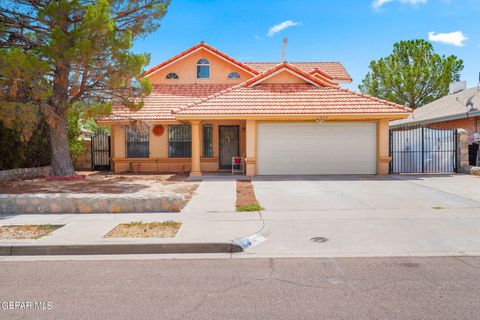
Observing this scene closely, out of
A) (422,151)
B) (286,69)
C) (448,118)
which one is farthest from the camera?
(448,118)

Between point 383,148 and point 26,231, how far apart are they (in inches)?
541

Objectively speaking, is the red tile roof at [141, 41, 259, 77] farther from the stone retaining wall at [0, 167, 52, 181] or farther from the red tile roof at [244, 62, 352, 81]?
the stone retaining wall at [0, 167, 52, 181]

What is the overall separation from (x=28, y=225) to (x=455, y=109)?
920 inches

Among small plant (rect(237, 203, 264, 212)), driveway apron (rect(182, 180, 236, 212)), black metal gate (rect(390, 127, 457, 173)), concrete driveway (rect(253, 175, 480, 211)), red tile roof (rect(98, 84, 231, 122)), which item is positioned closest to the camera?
small plant (rect(237, 203, 264, 212))

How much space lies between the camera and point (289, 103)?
16.5 metres

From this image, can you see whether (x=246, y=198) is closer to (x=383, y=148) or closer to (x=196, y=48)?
(x=383, y=148)

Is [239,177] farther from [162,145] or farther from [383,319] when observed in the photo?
[383,319]

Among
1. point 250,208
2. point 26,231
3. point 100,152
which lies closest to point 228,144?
point 100,152

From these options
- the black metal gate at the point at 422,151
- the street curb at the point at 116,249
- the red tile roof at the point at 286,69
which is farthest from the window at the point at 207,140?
the street curb at the point at 116,249

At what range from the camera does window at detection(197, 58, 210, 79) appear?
848 inches

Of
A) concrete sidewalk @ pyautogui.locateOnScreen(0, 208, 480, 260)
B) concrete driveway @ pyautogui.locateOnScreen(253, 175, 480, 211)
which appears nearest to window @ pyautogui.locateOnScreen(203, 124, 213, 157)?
concrete driveway @ pyautogui.locateOnScreen(253, 175, 480, 211)

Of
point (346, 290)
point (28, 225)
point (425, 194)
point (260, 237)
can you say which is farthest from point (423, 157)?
point (28, 225)

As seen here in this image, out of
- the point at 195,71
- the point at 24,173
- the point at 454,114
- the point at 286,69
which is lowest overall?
the point at 24,173

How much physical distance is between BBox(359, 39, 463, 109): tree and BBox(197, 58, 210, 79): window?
76.5ft
